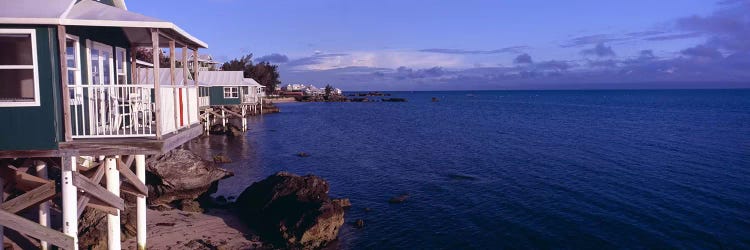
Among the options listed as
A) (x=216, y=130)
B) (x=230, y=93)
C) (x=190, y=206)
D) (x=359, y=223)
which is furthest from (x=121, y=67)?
(x=230, y=93)

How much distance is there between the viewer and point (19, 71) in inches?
376

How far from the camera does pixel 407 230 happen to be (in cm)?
1892

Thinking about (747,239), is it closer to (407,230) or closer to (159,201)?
(407,230)

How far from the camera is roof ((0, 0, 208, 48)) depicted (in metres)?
8.66

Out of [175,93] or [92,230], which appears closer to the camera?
[175,93]

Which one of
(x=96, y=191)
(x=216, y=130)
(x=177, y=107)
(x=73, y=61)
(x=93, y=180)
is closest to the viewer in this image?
(x=96, y=191)

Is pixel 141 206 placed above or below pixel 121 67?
below

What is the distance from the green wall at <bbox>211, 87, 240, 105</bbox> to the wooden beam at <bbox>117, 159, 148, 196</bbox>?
128 feet

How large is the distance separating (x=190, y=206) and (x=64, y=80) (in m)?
11.2

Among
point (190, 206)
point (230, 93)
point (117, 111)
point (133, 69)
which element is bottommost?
point (190, 206)

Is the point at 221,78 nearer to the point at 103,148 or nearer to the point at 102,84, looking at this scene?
the point at 102,84

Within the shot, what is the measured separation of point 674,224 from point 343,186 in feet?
45.8

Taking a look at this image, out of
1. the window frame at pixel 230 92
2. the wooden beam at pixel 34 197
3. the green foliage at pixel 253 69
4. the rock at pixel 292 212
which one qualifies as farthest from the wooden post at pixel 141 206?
the green foliage at pixel 253 69

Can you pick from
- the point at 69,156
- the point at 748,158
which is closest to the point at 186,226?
the point at 69,156
